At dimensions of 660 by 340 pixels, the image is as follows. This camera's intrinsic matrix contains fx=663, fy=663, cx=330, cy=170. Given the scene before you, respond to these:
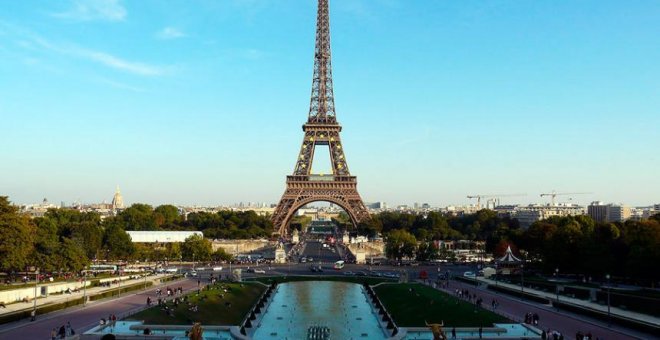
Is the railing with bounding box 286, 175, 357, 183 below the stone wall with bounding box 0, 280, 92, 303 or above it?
above

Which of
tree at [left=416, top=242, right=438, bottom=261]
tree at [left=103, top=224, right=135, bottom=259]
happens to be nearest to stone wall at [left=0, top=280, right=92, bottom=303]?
tree at [left=103, top=224, right=135, bottom=259]

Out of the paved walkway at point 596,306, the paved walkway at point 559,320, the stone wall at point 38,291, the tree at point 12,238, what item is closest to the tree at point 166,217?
the tree at point 12,238

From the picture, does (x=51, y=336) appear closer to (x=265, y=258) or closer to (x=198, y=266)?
(x=198, y=266)

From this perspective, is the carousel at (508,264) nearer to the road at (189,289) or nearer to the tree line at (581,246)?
the tree line at (581,246)

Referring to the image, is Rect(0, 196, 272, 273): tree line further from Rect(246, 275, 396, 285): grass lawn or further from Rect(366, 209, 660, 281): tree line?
Rect(366, 209, 660, 281): tree line

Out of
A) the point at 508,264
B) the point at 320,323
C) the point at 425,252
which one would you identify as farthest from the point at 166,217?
the point at 320,323

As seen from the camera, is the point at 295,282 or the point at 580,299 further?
the point at 295,282

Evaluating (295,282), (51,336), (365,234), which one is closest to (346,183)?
(365,234)
